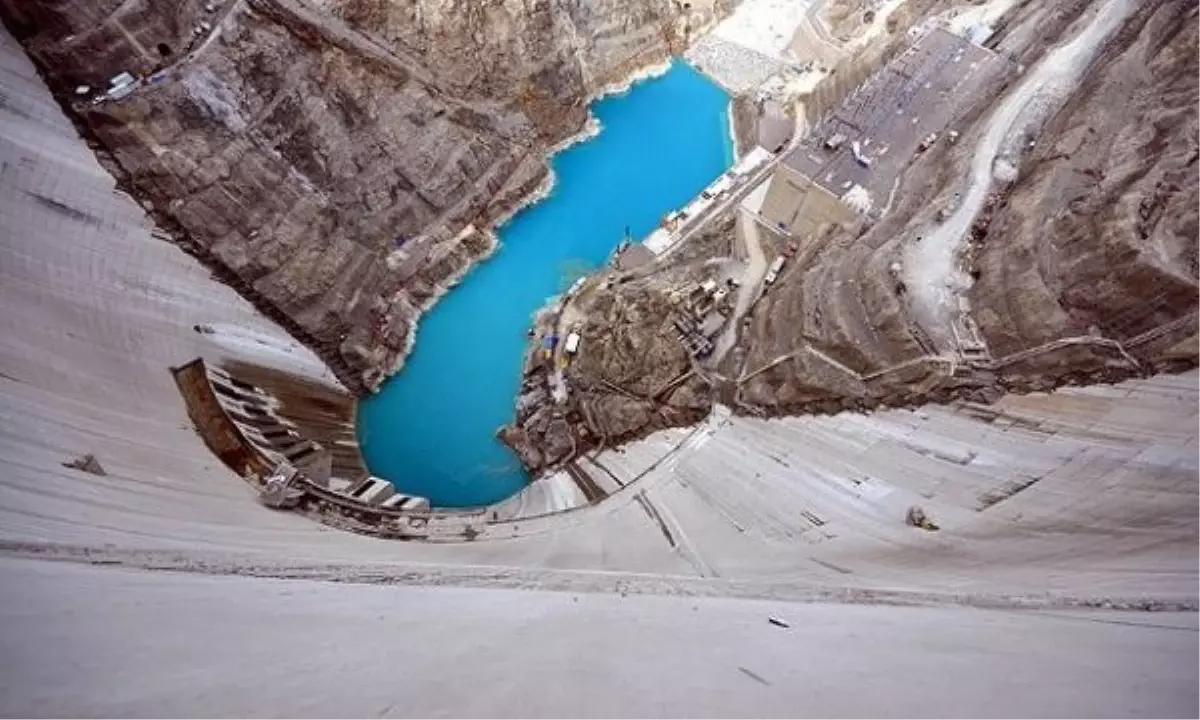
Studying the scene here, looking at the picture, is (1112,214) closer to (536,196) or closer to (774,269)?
(774,269)

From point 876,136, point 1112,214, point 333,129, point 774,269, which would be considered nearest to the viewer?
point 1112,214

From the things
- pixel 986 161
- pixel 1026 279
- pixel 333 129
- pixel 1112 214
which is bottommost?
pixel 1026 279

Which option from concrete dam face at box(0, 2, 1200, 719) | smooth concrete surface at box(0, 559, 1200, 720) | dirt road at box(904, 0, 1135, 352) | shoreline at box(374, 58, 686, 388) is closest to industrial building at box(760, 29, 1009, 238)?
dirt road at box(904, 0, 1135, 352)

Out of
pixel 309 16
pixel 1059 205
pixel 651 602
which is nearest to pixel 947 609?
pixel 651 602

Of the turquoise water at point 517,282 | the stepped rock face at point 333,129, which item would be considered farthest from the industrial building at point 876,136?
the stepped rock face at point 333,129

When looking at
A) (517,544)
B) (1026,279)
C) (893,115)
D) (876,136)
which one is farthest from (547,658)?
(893,115)

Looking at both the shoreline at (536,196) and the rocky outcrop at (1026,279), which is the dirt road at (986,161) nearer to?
the rocky outcrop at (1026,279)

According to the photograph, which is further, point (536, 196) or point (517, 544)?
point (536, 196)

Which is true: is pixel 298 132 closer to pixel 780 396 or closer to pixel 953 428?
pixel 780 396

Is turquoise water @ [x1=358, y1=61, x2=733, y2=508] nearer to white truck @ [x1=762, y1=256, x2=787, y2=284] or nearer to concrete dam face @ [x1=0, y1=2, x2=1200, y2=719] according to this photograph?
concrete dam face @ [x1=0, y1=2, x2=1200, y2=719]
